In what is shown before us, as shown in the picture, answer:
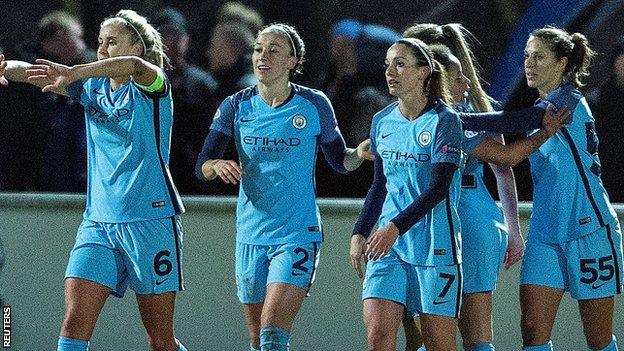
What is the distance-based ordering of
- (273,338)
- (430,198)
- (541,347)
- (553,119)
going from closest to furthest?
(430,198), (273,338), (553,119), (541,347)

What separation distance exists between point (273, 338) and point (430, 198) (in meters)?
0.98

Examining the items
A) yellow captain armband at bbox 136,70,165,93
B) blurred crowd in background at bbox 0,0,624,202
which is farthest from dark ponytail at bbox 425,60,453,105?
blurred crowd in background at bbox 0,0,624,202

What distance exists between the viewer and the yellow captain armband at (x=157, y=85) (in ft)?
19.9

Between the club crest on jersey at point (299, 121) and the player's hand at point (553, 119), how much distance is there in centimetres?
106

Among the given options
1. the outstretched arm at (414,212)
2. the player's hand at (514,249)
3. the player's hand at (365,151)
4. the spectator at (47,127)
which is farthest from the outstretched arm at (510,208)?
the spectator at (47,127)

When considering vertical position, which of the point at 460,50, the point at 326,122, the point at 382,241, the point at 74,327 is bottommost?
the point at 74,327

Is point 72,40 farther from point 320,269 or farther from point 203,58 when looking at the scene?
point 320,269

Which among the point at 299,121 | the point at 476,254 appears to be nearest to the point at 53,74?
the point at 299,121

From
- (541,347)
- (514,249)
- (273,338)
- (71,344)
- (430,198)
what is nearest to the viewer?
(430,198)

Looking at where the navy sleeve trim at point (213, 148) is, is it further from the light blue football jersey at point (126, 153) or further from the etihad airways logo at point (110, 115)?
the etihad airways logo at point (110, 115)

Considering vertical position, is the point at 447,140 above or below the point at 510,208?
above

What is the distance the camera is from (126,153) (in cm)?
612

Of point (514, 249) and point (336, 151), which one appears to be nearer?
point (336, 151)

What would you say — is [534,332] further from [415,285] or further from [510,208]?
[415,285]
